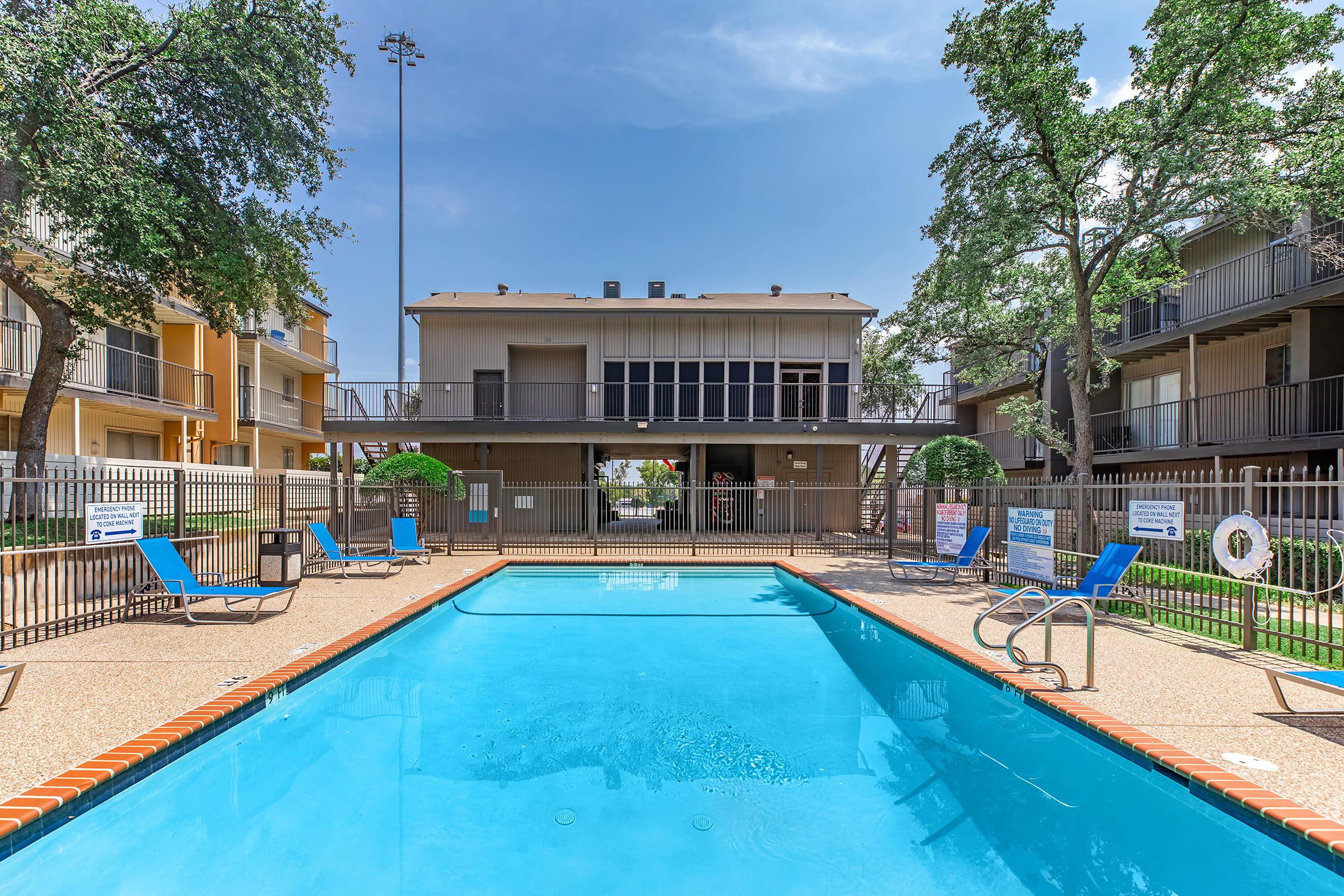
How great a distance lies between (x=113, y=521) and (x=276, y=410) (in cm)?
1761

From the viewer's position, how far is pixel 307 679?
208 inches

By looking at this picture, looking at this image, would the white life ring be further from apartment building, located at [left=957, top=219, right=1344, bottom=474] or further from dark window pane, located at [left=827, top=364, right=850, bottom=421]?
dark window pane, located at [left=827, top=364, right=850, bottom=421]

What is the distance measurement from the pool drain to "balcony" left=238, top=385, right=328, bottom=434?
20.3 m

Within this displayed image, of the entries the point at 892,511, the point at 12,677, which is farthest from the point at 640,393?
the point at 12,677

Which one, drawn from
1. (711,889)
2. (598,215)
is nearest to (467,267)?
(598,215)

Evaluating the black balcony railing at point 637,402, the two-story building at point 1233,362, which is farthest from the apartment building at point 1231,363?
the black balcony railing at point 637,402

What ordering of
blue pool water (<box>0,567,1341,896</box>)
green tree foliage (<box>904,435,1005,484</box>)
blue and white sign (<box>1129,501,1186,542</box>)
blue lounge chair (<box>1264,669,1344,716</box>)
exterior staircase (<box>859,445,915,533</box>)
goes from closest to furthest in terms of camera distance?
blue pool water (<box>0,567,1341,896</box>) < blue lounge chair (<box>1264,669,1344,716</box>) < blue and white sign (<box>1129,501,1186,542</box>) < green tree foliage (<box>904,435,1005,484</box>) < exterior staircase (<box>859,445,915,533</box>)

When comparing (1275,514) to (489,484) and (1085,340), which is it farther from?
(489,484)

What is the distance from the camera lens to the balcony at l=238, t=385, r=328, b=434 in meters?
20.1

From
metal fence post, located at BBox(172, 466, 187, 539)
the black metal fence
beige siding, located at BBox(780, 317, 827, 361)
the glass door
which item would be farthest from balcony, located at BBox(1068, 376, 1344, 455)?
metal fence post, located at BBox(172, 466, 187, 539)

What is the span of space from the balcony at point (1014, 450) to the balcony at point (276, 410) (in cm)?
2233

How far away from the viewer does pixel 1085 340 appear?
11.0 meters

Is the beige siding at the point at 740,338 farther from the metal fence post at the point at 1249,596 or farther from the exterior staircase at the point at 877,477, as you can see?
the metal fence post at the point at 1249,596

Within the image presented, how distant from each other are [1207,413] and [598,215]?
1964 centimetres
